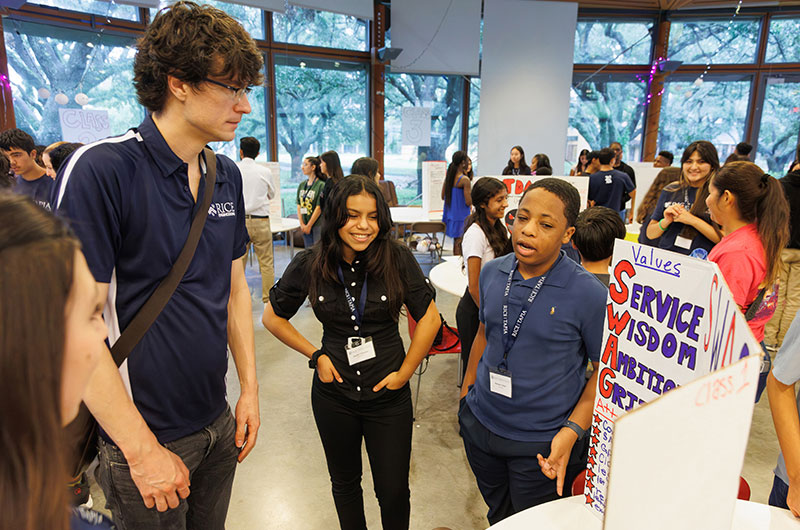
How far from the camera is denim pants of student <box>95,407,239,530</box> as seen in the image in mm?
1062

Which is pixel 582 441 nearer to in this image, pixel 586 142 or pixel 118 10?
pixel 118 10

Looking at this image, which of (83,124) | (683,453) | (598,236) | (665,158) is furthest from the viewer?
(665,158)

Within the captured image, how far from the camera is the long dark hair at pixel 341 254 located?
1.68 m

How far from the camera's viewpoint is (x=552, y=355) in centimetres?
144

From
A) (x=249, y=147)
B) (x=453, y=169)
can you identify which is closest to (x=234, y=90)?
(x=249, y=147)

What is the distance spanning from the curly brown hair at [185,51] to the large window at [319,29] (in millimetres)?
7715

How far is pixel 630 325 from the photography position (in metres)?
1.02

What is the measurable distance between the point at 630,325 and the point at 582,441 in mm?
691

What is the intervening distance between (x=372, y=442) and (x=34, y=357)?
1.39 meters

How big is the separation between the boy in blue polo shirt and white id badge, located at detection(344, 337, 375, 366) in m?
0.39

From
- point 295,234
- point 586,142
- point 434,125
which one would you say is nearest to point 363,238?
point 295,234

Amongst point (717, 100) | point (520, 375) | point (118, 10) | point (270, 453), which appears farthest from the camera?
point (717, 100)

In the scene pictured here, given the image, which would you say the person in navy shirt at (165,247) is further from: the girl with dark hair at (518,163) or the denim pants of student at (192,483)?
the girl with dark hair at (518,163)

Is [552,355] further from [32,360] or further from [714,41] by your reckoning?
[714,41]
